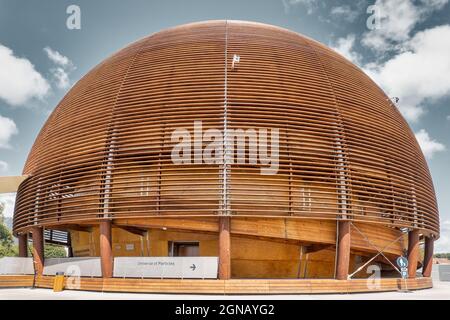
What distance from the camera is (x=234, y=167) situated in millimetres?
15102

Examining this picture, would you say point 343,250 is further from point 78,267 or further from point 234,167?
point 78,267

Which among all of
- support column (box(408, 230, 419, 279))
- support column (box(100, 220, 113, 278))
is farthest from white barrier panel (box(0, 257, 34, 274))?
support column (box(408, 230, 419, 279))

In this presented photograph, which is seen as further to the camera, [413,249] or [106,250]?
[413,249]

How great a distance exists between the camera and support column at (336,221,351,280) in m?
14.5

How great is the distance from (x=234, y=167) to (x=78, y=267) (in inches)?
283

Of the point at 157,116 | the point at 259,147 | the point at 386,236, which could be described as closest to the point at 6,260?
the point at 157,116

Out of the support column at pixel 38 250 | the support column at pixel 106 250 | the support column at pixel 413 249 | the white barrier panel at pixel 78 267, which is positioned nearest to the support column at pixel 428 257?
the support column at pixel 413 249

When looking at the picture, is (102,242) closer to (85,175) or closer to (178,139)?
(85,175)

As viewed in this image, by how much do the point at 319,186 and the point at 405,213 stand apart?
4715 millimetres

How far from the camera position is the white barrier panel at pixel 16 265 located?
17.9 m

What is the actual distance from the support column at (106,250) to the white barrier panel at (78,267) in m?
0.51

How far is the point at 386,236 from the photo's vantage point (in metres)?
17.5

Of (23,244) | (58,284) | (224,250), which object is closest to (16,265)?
(23,244)

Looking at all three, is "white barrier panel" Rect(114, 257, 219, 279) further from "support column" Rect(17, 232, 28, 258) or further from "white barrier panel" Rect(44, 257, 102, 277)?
"support column" Rect(17, 232, 28, 258)
